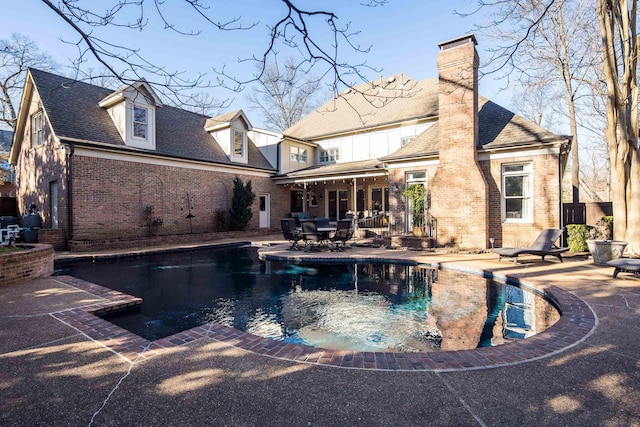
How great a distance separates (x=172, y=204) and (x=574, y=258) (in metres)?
15.1

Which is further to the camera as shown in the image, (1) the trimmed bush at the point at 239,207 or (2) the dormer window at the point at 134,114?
(1) the trimmed bush at the point at 239,207

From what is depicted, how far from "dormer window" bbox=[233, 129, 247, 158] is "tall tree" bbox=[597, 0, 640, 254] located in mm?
15242

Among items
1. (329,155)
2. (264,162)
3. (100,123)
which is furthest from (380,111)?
(100,123)

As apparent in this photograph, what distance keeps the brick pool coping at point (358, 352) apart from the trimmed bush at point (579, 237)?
22.7ft

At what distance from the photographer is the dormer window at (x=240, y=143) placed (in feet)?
59.2

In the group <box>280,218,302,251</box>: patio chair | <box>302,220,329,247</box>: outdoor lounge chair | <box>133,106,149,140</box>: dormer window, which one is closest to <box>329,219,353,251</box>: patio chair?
<box>302,220,329,247</box>: outdoor lounge chair

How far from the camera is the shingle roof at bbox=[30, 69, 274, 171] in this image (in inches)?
482

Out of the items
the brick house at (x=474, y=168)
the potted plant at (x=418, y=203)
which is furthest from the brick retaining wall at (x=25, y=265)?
the potted plant at (x=418, y=203)

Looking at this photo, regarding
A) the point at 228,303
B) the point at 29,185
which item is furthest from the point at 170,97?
the point at 29,185

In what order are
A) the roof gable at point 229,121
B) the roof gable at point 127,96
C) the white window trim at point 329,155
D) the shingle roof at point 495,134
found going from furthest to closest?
the white window trim at point 329,155, the roof gable at point 229,121, the roof gable at point 127,96, the shingle roof at point 495,134

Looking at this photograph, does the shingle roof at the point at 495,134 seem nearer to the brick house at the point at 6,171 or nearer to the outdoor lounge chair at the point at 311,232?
the outdoor lounge chair at the point at 311,232

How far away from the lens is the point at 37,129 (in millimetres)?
14078

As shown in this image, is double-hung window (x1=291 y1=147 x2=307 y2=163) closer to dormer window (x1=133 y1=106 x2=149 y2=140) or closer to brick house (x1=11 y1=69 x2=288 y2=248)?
brick house (x1=11 y1=69 x2=288 y2=248)

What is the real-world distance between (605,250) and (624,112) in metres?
3.94
